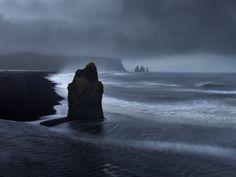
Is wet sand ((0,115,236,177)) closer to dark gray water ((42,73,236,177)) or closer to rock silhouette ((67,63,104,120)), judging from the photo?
dark gray water ((42,73,236,177))

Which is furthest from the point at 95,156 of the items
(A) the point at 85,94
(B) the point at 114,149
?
(A) the point at 85,94

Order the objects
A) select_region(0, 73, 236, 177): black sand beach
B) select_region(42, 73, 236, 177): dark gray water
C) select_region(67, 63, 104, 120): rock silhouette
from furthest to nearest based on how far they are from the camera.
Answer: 1. select_region(67, 63, 104, 120): rock silhouette
2. select_region(42, 73, 236, 177): dark gray water
3. select_region(0, 73, 236, 177): black sand beach

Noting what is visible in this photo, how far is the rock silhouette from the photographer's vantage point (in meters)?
36.0

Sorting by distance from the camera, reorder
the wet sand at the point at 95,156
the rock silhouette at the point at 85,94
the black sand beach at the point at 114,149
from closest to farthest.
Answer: the wet sand at the point at 95,156 < the black sand beach at the point at 114,149 < the rock silhouette at the point at 85,94

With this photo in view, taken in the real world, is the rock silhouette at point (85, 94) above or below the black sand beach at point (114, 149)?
above

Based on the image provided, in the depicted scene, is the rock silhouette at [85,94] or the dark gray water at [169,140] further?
the rock silhouette at [85,94]

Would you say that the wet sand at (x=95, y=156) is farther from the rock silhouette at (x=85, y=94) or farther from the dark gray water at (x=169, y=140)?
the rock silhouette at (x=85, y=94)

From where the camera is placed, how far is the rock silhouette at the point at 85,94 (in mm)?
36031

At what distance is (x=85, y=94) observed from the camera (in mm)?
36062

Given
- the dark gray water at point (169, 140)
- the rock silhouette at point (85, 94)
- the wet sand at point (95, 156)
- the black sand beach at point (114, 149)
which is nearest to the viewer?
the wet sand at point (95, 156)

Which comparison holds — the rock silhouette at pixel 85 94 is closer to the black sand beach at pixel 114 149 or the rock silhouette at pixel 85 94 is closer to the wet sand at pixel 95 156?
the black sand beach at pixel 114 149

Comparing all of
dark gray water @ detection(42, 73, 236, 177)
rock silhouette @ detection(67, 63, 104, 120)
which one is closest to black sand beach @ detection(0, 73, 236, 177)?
dark gray water @ detection(42, 73, 236, 177)

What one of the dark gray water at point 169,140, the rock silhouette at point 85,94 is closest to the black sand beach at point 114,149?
the dark gray water at point 169,140

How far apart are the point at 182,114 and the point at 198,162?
2479 cm
